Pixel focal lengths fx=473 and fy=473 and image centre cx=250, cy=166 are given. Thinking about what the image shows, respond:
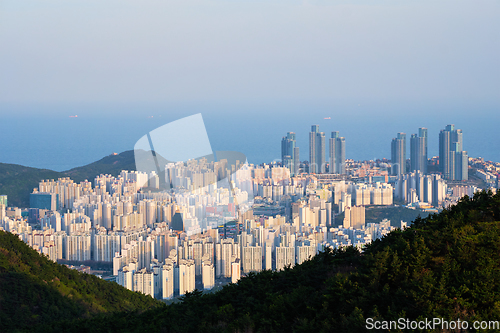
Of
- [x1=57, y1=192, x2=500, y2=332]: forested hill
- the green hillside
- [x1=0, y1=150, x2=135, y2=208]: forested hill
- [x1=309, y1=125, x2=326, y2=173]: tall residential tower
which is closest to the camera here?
[x1=57, y1=192, x2=500, y2=332]: forested hill

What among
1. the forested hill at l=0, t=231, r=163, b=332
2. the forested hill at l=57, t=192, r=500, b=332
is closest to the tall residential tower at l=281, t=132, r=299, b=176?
the forested hill at l=0, t=231, r=163, b=332

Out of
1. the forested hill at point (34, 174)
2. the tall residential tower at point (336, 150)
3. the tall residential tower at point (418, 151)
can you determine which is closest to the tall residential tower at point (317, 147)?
the tall residential tower at point (336, 150)

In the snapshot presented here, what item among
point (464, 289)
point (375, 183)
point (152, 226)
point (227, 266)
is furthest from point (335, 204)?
point (464, 289)

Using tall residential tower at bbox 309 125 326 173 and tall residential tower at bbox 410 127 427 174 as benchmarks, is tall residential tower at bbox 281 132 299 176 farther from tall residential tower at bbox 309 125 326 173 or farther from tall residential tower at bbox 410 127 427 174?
tall residential tower at bbox 410 127 427 174

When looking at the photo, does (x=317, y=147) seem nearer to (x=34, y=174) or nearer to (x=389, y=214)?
(x=389, y=214)

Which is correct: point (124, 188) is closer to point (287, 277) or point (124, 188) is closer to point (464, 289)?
point (287, 277)

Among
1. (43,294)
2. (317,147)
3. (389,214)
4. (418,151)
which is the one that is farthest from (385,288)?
(317,147)
